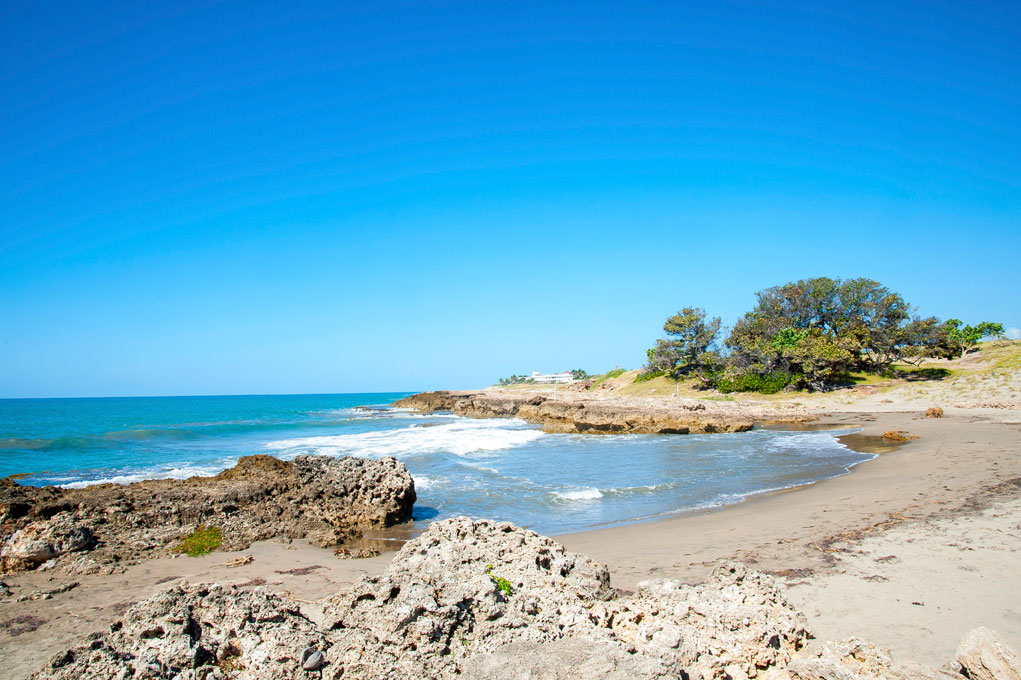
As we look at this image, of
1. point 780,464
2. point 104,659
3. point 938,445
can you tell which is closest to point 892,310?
point 938,445

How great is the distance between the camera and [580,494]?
13062 mm

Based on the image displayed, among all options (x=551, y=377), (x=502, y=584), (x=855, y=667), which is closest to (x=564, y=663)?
(x=502, y=584)

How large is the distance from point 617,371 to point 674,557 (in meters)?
72.4

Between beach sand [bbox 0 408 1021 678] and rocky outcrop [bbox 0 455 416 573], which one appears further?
rocky outcrop [bbox 0 455 416 573]

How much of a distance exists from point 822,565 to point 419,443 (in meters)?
21.9

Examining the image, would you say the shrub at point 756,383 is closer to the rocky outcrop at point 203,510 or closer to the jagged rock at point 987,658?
the rocky outcrop at point 203,510

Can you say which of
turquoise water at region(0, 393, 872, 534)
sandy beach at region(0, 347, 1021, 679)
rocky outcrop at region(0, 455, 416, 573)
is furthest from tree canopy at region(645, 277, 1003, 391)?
rocky outcrop at region(0, 455, 416, 573)

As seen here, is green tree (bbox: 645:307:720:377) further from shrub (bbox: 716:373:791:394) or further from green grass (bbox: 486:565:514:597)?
green grass (bbox: 486:565:514:597)

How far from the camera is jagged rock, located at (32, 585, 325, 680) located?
2.89 metres

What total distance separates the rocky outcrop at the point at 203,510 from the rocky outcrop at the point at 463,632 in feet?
17.7

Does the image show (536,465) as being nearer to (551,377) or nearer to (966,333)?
(966,333)

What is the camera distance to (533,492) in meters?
13.6

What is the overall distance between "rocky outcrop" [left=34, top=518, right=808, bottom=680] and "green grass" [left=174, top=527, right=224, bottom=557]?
5.25 meters

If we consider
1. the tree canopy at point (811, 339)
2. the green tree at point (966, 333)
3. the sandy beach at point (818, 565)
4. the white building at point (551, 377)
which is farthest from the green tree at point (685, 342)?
the white building at point (551, 377)
